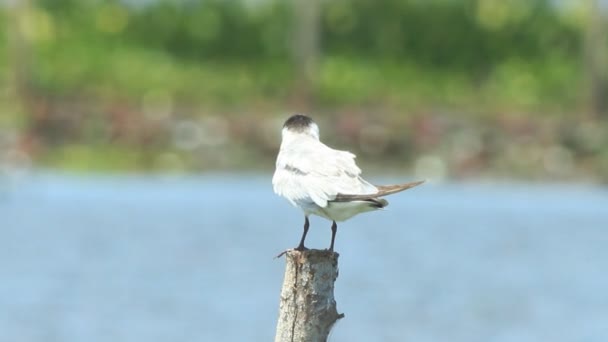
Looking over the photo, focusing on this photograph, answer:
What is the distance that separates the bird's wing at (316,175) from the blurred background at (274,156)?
612 cm

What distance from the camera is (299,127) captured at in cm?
758

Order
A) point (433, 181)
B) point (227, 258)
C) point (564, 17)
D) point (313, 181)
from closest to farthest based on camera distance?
point (313, 181) → point (227, 258) → point (433, 181) → point (564, 17)

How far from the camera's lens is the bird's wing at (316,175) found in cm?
697

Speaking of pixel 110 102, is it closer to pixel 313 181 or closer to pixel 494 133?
pixel 494 133

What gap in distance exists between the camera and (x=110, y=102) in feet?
77.6

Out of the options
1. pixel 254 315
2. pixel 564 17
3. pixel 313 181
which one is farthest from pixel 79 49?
pixel 313 181

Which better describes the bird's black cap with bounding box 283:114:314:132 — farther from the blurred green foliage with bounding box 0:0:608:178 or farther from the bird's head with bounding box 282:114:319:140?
the blurred green foliage with bounding box 0:0:608:178

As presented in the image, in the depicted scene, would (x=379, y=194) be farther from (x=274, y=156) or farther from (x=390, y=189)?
(x=274, y=156)

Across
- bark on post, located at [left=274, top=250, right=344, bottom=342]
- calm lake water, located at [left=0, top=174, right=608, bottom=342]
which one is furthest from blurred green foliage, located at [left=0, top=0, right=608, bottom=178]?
bark on post, located at [left=274, top=250, right=344, bottom=342]

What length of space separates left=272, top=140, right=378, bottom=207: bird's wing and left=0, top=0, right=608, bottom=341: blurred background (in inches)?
241

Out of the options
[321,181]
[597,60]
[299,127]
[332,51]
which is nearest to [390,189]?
[321,181]

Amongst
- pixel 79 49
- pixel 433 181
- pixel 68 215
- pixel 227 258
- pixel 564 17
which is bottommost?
pixel 227 258

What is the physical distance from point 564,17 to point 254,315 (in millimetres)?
14293

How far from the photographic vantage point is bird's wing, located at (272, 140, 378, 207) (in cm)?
697
